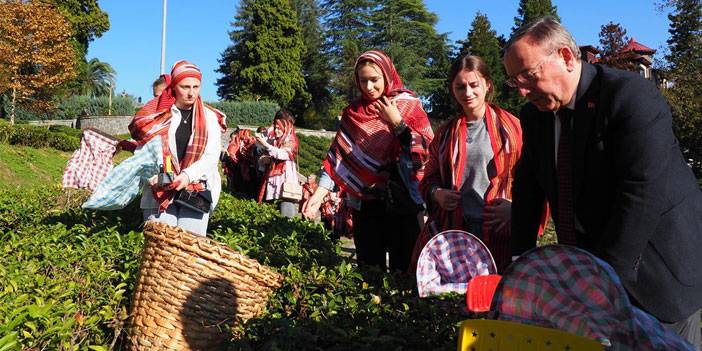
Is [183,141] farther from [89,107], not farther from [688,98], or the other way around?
[89,107]

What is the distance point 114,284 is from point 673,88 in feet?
82.9

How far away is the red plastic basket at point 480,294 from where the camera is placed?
85.9 inches

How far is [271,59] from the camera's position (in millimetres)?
52656

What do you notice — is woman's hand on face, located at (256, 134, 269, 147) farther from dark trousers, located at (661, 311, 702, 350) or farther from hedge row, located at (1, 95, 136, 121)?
hedge row, located at (1, 95, 136, 121)

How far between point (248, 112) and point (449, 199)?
42.4 meters

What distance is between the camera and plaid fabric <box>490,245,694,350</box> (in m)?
1.62

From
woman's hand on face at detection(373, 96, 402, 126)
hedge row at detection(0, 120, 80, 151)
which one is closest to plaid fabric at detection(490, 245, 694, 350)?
woman's hand on face at detection(373, 96, 402, 126)

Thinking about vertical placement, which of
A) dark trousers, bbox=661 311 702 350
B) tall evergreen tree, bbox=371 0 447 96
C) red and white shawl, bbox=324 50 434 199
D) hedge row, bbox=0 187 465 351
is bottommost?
hedge row, bbox=0 187 465 351

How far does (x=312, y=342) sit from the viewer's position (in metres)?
2.97

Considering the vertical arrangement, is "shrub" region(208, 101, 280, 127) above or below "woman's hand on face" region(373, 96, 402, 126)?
above

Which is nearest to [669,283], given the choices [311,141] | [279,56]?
[311,141]

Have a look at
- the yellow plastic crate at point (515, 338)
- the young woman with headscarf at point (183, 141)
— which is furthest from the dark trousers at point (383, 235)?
the yellow plastic crate at point (515, 338)

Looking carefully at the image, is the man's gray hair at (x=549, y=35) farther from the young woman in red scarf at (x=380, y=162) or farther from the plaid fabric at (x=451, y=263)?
the young woman in red scarf at (x=380, y=162)

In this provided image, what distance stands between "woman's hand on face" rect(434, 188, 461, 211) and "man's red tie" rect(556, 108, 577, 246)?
4.76ft
